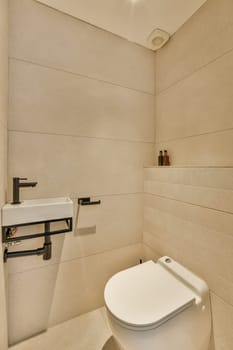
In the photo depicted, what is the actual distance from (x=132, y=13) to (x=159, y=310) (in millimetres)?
1902

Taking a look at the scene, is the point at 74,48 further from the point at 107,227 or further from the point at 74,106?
the point at 107,227

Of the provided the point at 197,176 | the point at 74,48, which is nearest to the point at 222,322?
the point at 197,176

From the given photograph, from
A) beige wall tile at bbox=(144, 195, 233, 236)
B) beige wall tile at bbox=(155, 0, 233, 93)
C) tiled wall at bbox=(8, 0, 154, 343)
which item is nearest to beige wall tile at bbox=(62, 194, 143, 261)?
tiled wall at bbox=(8, 0, 154, 343)

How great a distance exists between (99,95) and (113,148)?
435 millimetres

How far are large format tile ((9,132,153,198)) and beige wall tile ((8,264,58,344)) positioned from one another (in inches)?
22.2

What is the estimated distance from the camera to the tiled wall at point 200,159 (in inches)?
37.7

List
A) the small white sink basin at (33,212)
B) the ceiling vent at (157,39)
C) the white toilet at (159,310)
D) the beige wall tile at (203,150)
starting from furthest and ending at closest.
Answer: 1. the ceiling vent at (157,39)
2. the beige wall tile at (203,150)
3. the small white sink basin at (33,212)
4. the white toilet at (159,310)

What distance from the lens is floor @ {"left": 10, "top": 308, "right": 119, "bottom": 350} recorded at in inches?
44.7

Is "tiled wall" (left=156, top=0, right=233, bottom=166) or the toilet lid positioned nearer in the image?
the toilet lid

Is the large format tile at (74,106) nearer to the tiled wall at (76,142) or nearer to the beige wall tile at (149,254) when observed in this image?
the tiled wall at (76,142)

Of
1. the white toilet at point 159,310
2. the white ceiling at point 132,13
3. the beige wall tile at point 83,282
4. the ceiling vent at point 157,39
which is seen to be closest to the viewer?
the white toilet at point 159,310

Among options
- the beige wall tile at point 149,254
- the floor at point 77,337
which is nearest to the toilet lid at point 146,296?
the beige wall tile at point 149,254

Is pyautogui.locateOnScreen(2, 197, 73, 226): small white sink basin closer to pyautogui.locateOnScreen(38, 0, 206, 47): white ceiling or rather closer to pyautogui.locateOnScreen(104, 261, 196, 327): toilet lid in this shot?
pyautogui.locateOnScreen(104, 261, 196, 327): toilet lid

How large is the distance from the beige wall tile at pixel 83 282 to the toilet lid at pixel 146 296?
1.13ft
